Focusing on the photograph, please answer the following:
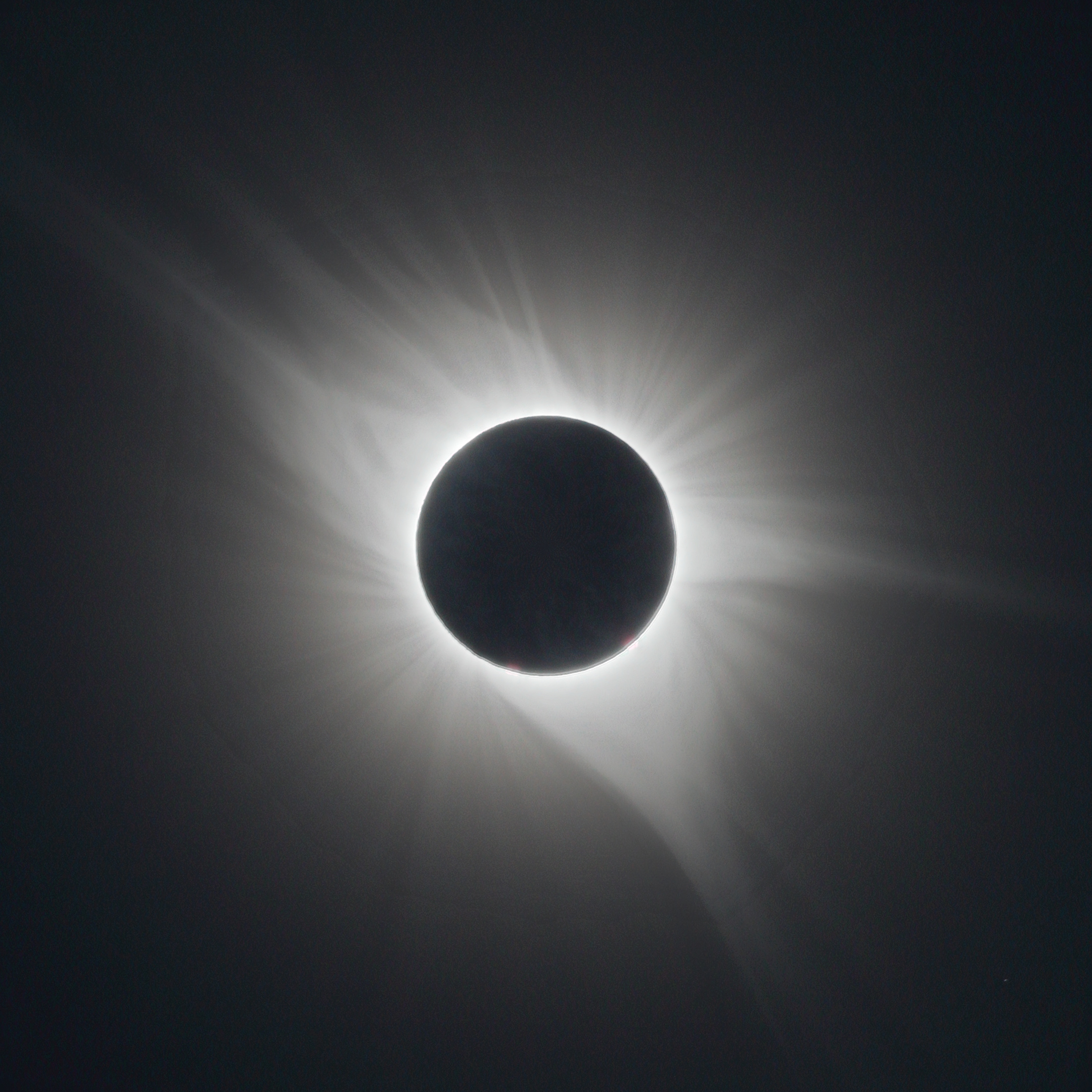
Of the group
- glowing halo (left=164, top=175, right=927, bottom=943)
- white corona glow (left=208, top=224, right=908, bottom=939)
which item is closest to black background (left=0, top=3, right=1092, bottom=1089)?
glowing halo (left=164, top=175, right=927, bottom=943)

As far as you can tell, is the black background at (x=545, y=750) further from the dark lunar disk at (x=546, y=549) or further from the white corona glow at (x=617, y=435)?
the dark lunar disk at (x=546, y=549)

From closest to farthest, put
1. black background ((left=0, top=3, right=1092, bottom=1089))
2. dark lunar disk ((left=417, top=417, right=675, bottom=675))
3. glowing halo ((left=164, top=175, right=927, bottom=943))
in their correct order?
dark lunar disk ((left=417, top=417, right=675, bottom=675)) < black background ((left=0, top=3, right=1092, bottom=1089)) < glowing halo ((left=164, top=175, right=927, bottom=943))

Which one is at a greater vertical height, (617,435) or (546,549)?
(617,435)

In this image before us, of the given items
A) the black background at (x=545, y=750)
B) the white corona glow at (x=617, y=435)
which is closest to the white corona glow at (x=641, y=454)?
the white corona glow at (x=617, y=435)

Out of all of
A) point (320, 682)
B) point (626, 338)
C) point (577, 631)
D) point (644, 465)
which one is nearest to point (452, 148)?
point (626, 338)

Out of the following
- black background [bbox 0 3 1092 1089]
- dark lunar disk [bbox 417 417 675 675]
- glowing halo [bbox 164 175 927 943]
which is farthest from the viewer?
glowing halo [bbox 164 175 927 943]

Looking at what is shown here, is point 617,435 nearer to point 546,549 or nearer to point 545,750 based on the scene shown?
point 546,549

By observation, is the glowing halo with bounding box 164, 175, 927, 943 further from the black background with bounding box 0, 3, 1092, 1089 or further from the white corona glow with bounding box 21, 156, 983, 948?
the black background with bounding box 0, 3, 1092, 1089

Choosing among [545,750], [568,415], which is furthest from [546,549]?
[545,750]
